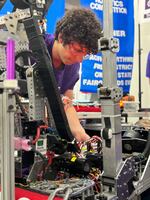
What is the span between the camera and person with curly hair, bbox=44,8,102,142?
8.71ft

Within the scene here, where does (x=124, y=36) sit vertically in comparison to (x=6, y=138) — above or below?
above

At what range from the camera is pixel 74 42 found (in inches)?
106

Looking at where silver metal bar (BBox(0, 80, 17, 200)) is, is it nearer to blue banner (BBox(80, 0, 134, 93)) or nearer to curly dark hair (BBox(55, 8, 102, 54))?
curly dark hair (BBox(55, 8, 102, 54))

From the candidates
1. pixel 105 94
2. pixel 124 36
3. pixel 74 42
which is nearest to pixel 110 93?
pixel 105 94

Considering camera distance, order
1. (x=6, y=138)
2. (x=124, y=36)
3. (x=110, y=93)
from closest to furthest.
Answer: (x=6, y=138), (x=110, y=93), (x=124, y=36)

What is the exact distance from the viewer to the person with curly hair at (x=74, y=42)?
266 centimetres

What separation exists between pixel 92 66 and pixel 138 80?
1.44 metres

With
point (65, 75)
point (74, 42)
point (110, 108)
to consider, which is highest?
point (74, 42)

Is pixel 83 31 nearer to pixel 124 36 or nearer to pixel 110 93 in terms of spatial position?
pixel 110 93

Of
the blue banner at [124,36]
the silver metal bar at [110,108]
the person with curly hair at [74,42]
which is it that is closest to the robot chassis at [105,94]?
the silver metal bar at [110,108]

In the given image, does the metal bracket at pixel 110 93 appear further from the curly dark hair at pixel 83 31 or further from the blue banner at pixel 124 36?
the blue banner at pixel 124 36

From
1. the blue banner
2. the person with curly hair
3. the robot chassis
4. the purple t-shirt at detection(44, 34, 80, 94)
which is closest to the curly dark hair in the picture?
the person with curly hair

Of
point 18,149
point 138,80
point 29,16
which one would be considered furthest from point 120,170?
point 138,80

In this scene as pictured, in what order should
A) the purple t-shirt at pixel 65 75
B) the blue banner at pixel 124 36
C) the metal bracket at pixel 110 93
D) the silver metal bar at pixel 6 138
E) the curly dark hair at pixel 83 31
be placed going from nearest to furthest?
the silver metal bar at pixel 6 138
the metal bracket at pixel 110 93
the curly dark hair at pixel 83 31
the purple t-shirt at pixel 65 75
the blue banner at pixel 124 36
